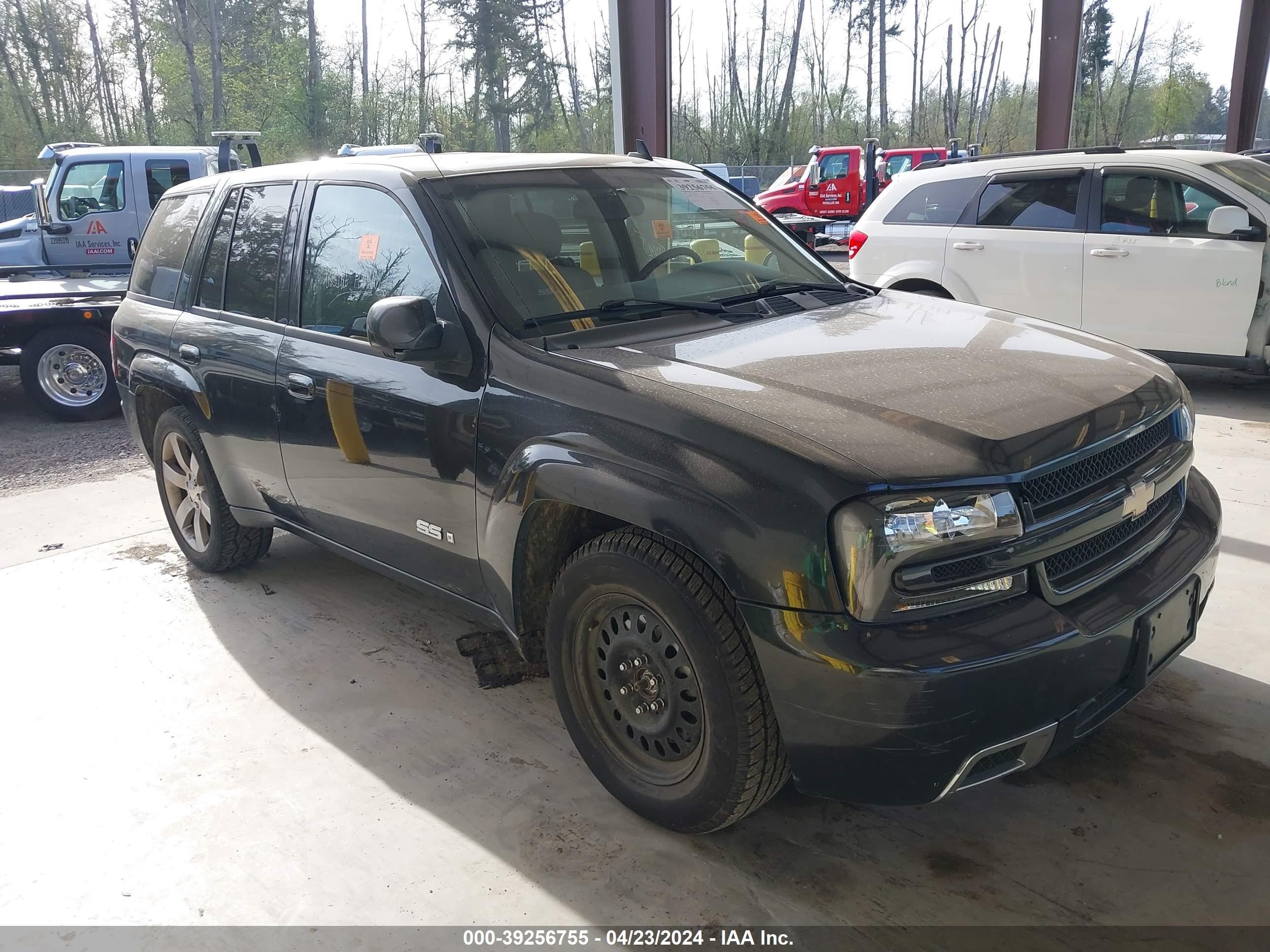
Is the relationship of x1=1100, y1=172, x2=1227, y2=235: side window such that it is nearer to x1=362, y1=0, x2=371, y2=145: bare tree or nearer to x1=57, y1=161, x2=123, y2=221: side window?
x1=57, y1=161, x2=123, y2=221: side window

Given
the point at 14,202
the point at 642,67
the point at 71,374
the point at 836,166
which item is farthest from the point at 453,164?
the point at 14,202

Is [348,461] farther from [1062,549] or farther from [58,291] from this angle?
[58,291]

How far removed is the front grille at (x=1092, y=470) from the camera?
2.38 meters

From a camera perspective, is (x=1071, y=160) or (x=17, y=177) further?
(x=17, y=177)

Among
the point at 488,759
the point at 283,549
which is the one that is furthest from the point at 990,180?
the point at 488,759

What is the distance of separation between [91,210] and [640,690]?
1193 centimetres

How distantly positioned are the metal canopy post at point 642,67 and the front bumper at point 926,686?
11057 mm

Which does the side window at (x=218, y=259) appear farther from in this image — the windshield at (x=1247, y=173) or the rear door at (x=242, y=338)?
the windshield at (x=1247, y=173)

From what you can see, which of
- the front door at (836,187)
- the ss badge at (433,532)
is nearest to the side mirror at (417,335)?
the ss badge at (433,532)

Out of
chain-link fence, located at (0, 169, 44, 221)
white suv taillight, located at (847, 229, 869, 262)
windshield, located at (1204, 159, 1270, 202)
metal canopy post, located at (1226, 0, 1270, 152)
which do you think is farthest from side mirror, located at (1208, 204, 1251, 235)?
chain-link fence, located at (0, 169, 44, 221)

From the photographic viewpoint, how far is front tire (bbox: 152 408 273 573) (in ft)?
15.0

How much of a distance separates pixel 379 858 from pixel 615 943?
740 millimetres

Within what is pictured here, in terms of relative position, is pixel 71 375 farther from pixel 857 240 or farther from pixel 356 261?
pixel 857 240

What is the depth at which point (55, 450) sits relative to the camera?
7867mm
